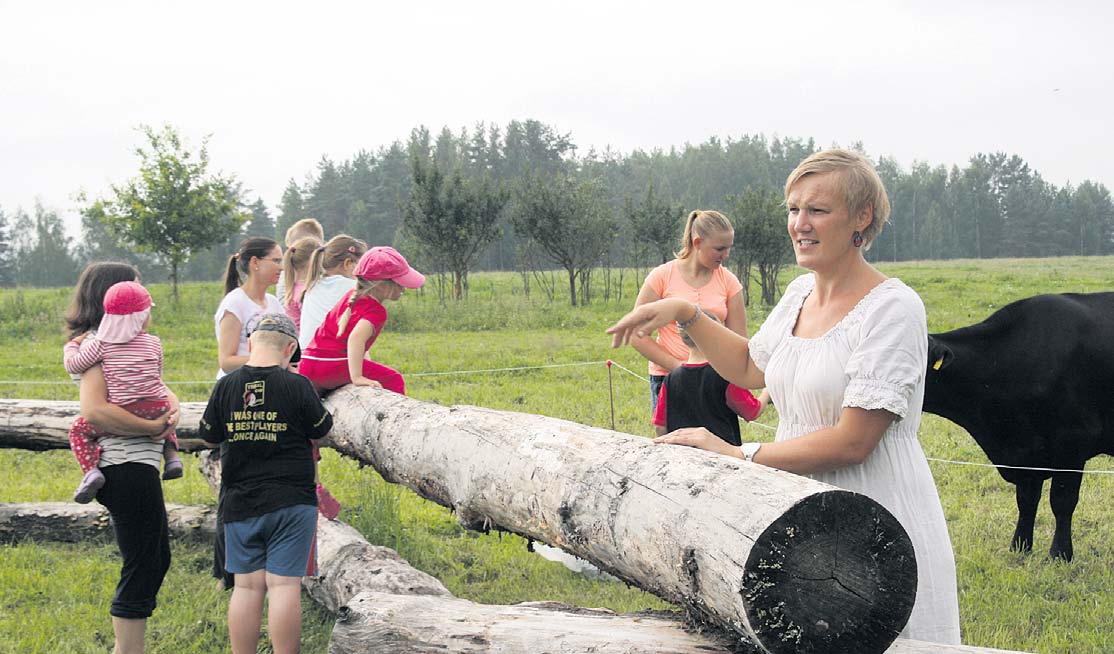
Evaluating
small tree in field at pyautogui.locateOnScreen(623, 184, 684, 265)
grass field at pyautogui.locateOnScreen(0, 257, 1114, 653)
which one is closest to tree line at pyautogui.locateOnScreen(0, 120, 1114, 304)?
small tree in field at pyautogui.locateOnScreen(623, 184, 684, 265)

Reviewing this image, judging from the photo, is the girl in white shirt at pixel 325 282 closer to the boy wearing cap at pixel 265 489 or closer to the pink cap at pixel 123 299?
the pink cap at pixel 123 299

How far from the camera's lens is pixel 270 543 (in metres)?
3.60

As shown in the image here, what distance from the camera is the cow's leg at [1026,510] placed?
563cm

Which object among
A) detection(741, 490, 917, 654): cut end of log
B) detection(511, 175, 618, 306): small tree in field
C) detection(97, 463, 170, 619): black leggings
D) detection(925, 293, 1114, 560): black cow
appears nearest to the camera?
detection(741, 490, 917, 654): cut end of log

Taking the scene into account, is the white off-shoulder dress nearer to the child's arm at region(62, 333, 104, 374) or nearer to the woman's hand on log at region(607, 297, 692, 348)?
the woman's hand on log at region(607, 297, 692, 348)

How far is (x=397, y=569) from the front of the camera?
4168 millimetres

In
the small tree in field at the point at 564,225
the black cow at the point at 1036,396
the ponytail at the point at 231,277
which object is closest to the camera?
the ponytail at the point at 231,277

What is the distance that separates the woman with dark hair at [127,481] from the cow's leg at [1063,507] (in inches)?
196

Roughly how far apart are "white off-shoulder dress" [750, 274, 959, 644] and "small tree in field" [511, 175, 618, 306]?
85.7ft

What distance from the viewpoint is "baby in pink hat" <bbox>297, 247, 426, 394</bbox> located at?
501 centimetres

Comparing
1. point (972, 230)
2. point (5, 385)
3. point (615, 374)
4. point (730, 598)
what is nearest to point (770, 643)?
point (730, 598)

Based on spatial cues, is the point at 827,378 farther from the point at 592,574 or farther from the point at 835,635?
the point at 592,574

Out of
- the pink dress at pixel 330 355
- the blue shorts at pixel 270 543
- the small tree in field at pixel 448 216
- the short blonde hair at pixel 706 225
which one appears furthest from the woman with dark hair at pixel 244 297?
the small tree in field at pixel 448 216

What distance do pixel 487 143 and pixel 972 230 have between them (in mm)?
42501
